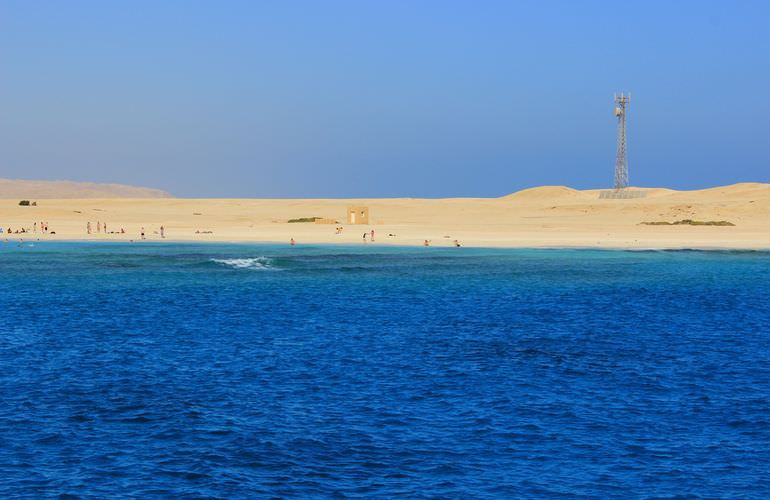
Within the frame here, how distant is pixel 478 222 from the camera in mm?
117188

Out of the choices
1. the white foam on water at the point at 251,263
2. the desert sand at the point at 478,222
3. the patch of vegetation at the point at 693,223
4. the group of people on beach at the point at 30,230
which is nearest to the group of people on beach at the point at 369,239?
the desert sand at the point at 478,222

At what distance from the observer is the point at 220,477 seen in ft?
58.0

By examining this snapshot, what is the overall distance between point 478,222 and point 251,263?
53.2 meters

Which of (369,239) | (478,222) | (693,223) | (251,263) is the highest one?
(478,222)

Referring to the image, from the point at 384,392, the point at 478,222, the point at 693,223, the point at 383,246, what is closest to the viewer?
the point at 384,392

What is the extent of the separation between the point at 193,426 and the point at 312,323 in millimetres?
17262

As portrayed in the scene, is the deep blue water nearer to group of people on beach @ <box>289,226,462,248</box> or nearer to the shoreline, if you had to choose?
the shoreline

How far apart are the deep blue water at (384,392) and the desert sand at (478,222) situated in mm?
39942

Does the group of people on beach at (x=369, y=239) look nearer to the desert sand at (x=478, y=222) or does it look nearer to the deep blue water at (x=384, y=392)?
the desert sand at (x=478, y=222)

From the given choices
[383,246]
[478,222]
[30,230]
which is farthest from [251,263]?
[478,222]

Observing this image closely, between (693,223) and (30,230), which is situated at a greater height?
(30,230)

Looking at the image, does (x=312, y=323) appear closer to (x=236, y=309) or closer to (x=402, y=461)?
(x=236, y=309)

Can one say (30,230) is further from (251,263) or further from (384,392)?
(384,392)

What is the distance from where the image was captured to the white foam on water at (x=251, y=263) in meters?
65.6
